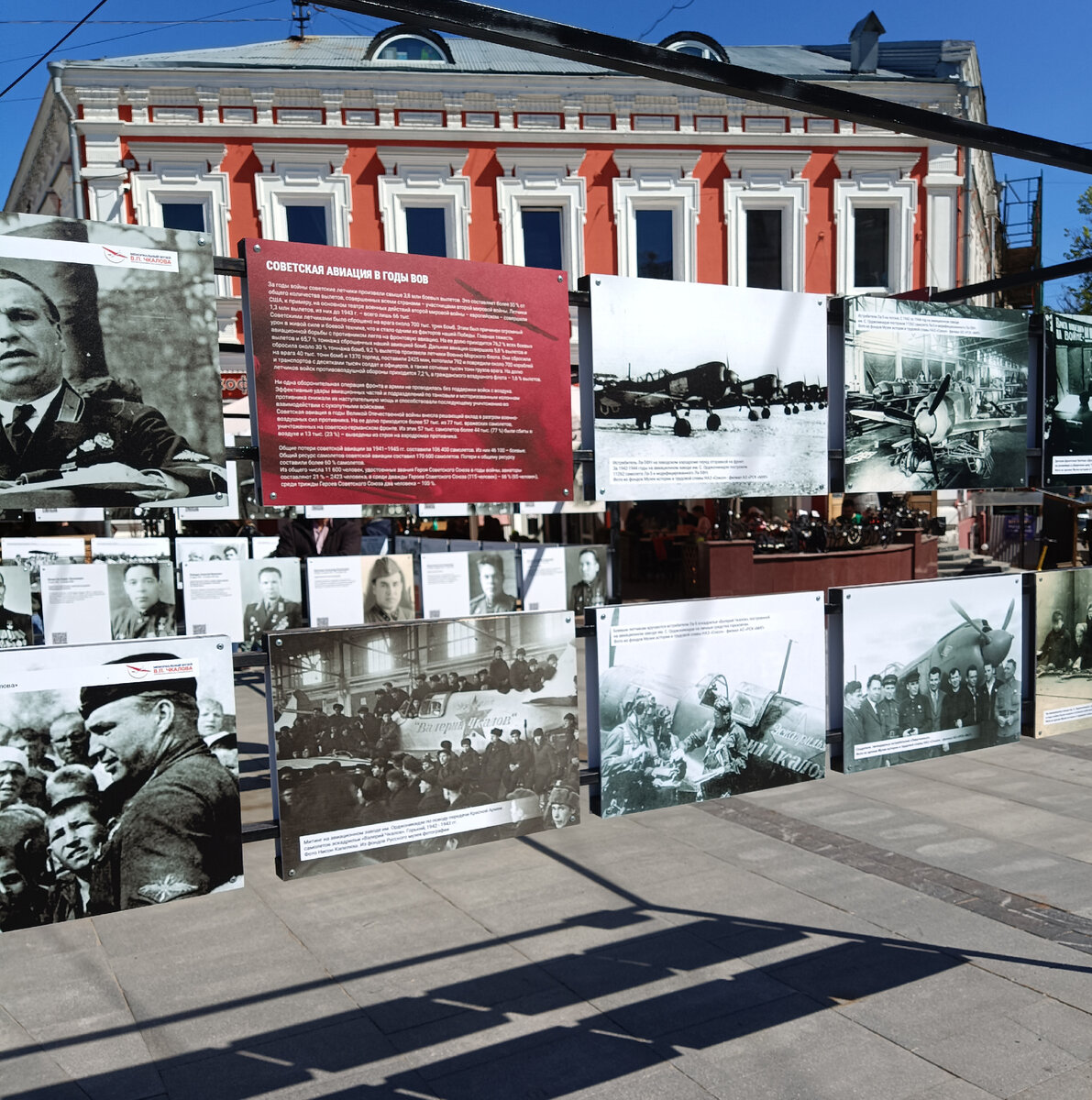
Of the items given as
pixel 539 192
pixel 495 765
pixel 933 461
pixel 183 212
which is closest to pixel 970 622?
pixel 933 461

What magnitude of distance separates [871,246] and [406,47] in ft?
37.5

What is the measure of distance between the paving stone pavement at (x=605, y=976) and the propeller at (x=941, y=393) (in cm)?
223

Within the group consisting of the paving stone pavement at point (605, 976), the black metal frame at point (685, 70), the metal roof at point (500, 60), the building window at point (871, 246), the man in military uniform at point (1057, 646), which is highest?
the metal roof at point (500, 60)

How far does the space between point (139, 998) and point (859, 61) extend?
86.6 feet

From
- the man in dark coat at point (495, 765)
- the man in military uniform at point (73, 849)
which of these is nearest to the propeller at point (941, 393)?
the man in dark coat at point (495, 765)

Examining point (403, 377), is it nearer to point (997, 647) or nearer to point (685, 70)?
point (685, 70)

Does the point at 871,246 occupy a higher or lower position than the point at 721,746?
higher

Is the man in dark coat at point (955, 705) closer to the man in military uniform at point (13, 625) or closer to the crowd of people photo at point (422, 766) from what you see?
the crowd of people photo at point (422, 766)

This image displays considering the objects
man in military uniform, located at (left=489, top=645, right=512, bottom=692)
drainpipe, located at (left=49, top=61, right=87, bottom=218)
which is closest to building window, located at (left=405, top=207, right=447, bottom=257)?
drainpipe, located at (left=49, top=61, right=87, bottom=218)

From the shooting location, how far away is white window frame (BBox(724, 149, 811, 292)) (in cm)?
2147

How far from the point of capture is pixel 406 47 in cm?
2238

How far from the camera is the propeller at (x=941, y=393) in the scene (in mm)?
4246

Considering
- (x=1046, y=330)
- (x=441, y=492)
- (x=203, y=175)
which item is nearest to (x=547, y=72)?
(x=203, y=175)

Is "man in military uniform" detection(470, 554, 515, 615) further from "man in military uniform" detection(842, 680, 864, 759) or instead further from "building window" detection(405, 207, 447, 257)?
"building window" detection(405, 207, 447, 257)
